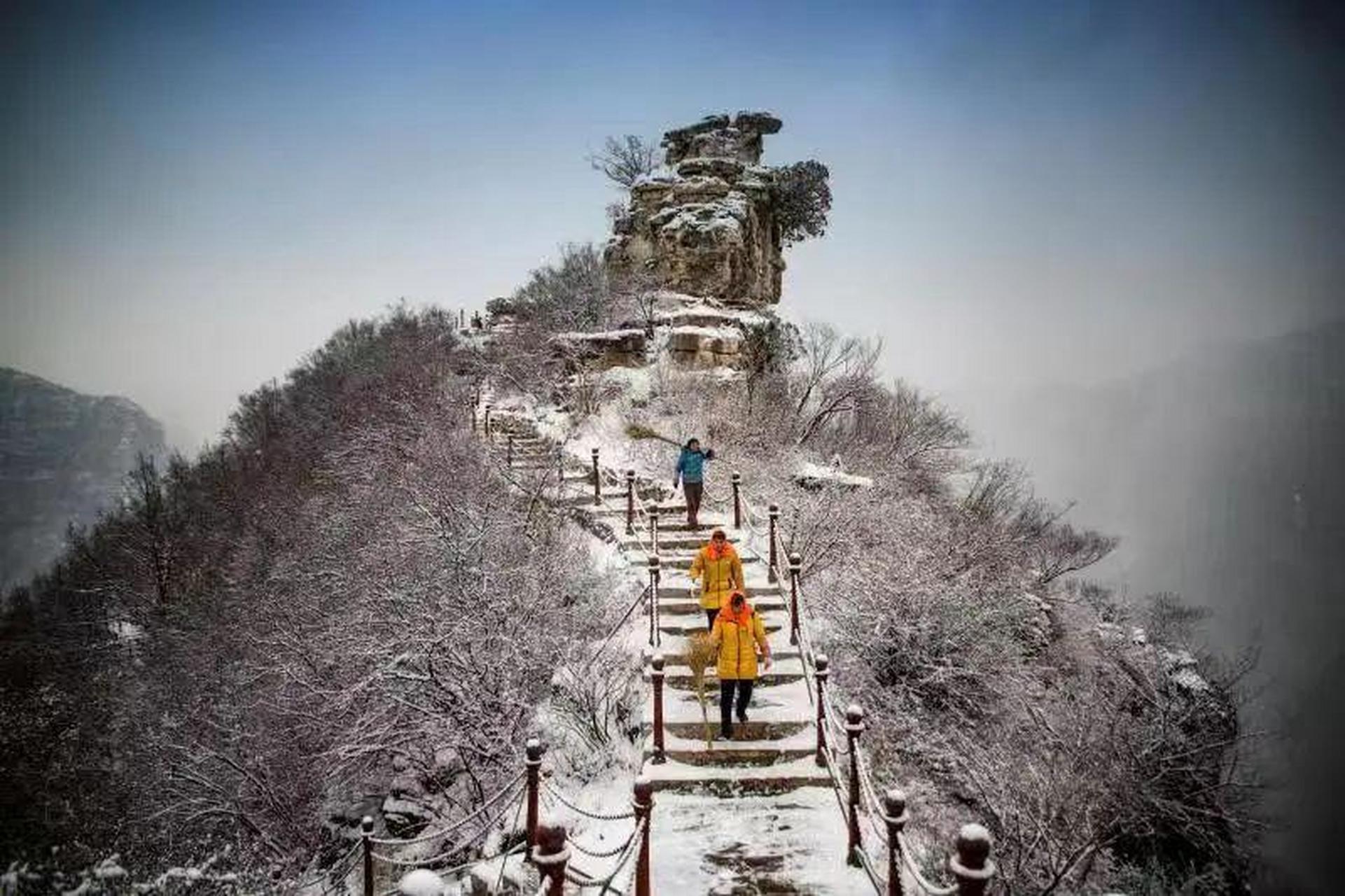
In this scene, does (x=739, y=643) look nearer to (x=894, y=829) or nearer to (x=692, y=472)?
(x=894, y=829)

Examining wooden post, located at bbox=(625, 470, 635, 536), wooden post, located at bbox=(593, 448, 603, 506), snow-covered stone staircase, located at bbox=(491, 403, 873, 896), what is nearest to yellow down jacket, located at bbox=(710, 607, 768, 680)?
snow-covered stone staircase, located at bbox=(491, 403, 873, 896)

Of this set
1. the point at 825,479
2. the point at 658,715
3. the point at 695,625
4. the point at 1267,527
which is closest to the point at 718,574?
the point at 695,625

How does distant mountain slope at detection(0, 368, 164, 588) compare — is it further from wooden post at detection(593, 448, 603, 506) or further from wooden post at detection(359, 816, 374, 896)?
wooden post at detection(359, 816, 374, 896)

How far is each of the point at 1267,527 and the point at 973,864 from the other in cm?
15841

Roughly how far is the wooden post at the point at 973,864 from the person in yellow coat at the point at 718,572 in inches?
204

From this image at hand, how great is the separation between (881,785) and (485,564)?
23.4 feet

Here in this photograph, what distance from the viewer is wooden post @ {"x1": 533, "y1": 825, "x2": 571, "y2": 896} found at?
384 cm

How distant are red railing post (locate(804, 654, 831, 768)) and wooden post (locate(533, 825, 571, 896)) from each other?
151 inches

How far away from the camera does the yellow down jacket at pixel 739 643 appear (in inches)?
292

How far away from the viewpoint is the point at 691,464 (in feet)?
45.0

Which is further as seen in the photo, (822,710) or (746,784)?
(822,710)

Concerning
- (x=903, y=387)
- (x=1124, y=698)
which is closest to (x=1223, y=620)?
(x=903, y=387)

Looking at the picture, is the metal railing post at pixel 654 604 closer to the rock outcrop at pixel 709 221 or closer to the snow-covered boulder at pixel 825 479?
the snow-covered boulder at pixel 825 479

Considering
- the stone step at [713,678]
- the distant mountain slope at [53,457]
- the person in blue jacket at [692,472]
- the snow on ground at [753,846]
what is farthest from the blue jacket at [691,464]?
the distant mountain slope at [53,457]
